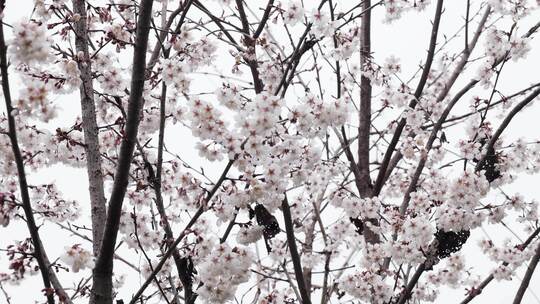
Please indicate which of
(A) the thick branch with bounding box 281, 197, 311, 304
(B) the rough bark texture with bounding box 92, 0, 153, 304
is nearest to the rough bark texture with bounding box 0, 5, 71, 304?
(B) the rough bark texture with bounding box 92, 0, 153, 304

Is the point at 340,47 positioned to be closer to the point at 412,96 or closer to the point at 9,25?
the point at 412,96

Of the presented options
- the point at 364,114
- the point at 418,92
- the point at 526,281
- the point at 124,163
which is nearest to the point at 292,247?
the point at 124,163

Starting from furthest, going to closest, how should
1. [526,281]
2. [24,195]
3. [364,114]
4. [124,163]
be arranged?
[364,114], [526,281], [124,163], [24,195]

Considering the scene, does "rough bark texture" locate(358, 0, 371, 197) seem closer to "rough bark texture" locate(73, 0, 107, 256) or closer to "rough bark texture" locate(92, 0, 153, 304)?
"rough bark texture" locate(73, 0, 107, 256)

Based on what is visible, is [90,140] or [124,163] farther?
[90,140]

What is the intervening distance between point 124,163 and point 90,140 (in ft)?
3.39

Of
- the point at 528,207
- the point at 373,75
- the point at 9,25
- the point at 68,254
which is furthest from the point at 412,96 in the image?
the point at 9,25

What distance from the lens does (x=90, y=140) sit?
3.66m

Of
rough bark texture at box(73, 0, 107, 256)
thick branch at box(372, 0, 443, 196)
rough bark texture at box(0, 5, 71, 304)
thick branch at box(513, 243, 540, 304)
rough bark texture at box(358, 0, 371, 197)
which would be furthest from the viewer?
rough bark texture at box(358, 0, 371, 197)

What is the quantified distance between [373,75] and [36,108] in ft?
12.0

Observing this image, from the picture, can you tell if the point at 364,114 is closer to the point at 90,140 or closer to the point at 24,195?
the point at 90,140

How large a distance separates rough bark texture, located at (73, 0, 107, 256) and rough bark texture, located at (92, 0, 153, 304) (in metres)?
0.42

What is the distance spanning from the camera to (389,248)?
452 centimetres

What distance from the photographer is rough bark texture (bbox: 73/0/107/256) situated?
351 centimetres
